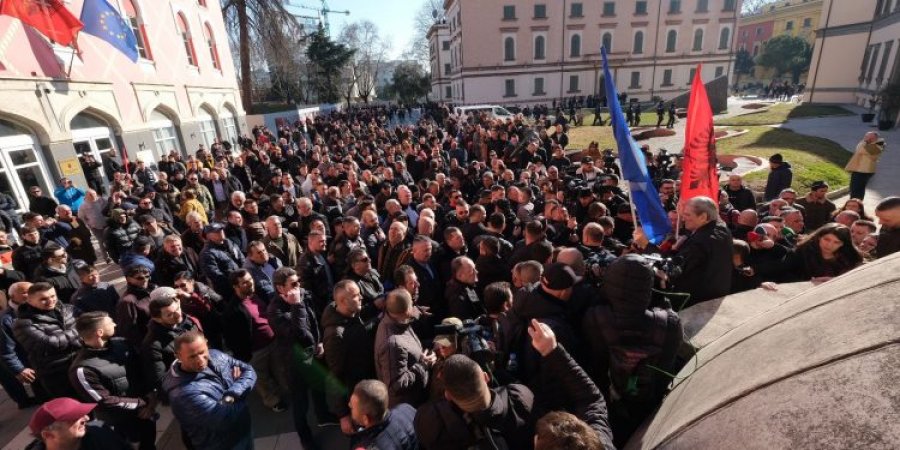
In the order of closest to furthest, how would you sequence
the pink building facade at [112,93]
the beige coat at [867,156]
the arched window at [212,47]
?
the beige coat at [867,156], the pink building facade at [112,93], the arched window at [212,47]

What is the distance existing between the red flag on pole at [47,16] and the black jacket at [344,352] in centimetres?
1187

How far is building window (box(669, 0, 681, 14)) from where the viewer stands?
139 ft

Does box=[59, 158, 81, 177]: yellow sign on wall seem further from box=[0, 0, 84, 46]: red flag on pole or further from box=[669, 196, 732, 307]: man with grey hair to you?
box=[669, 196, 732, 307]: man with grey hair

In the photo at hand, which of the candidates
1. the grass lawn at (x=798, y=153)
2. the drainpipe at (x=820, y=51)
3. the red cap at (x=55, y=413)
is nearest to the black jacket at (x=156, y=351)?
the red cap at (x=55, y=413)

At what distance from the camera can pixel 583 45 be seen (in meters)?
44.1

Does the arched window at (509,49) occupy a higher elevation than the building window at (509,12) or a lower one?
lower

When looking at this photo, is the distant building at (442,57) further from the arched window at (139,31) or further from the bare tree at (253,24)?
the arched window at (139,31)

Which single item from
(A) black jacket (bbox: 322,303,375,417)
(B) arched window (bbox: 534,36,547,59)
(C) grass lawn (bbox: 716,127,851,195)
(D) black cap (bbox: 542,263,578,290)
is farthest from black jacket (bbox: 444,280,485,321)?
(B) arched window (bbox: 534,36,547,59)

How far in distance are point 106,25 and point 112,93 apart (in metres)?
3.99

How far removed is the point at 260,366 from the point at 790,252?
5.79m

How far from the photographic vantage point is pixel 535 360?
2.66m

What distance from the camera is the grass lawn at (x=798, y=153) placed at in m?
11.2

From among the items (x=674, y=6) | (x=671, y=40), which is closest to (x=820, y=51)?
(x=671, y=40)

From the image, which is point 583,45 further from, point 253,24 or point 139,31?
point 139,31
